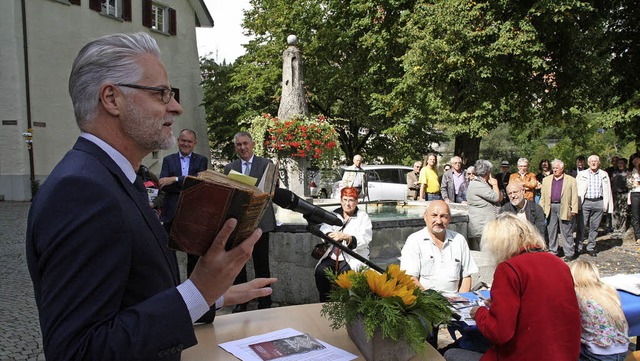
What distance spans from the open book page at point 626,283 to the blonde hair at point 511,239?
1216 millimetres

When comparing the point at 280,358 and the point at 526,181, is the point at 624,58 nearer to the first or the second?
the point at 526,181

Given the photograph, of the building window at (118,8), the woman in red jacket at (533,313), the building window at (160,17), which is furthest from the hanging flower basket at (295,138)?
the building window at (160,17)

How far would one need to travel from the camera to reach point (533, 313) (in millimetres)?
2752

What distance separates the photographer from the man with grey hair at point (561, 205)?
349 inches

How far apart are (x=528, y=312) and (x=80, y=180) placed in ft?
8.05

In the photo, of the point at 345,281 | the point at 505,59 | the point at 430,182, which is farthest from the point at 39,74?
the point at 345,281

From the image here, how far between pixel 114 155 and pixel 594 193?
10.2m

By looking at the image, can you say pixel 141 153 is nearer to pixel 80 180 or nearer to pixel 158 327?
pixel 80 180

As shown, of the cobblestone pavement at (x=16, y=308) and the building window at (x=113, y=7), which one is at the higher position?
the building window at (x=113, y=7)

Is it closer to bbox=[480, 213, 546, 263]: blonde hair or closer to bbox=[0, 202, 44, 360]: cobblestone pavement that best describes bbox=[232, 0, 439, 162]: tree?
bbox=[0, 202, 44, 360]: cobblestone pavement

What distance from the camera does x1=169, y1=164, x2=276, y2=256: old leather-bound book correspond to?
118 cm

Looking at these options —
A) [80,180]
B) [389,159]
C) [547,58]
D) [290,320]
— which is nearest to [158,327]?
[80,180]

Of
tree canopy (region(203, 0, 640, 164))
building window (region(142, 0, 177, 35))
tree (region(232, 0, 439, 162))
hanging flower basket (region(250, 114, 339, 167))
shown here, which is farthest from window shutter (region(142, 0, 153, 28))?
hanging flower basket (region(250, 114, 339, 167))

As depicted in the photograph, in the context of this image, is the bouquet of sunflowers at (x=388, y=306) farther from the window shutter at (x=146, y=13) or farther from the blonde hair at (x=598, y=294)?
the window shutter at (x=146, y=13)
